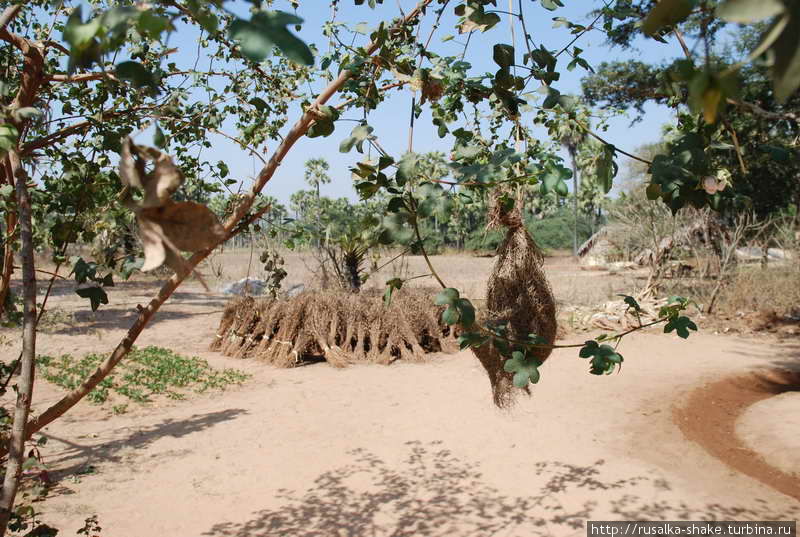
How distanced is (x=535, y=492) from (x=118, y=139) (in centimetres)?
344

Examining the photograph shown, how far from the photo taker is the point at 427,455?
474 cm

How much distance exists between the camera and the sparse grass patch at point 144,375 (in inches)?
256

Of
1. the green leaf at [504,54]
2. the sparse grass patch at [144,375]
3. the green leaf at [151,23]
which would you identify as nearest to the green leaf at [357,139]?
the green leaf at [504,54]

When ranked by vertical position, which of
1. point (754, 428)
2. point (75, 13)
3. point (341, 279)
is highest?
point (75, 13)

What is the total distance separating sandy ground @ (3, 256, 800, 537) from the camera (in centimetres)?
373

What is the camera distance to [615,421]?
5539mm

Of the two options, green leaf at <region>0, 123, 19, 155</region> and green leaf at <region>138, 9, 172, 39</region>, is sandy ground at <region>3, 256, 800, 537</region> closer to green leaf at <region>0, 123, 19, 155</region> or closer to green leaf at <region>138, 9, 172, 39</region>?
green leaf at <region>0, 123, 19, 155</region>

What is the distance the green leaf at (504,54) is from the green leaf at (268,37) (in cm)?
74

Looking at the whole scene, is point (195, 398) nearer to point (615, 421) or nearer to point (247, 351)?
point (247, 351)

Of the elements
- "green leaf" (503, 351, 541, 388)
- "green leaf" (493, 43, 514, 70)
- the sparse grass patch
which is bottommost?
the sparse grass patch

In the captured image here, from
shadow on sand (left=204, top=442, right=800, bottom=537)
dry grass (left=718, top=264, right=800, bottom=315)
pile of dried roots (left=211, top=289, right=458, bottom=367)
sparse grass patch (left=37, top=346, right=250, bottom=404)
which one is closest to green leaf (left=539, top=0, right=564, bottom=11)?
shadow on sand (left=204, top=442, right=800, bottom=537)

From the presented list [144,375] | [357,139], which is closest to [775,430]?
[357,139]

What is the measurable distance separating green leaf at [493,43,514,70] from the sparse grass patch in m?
5.86

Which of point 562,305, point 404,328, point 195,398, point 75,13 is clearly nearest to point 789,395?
point 404,328
